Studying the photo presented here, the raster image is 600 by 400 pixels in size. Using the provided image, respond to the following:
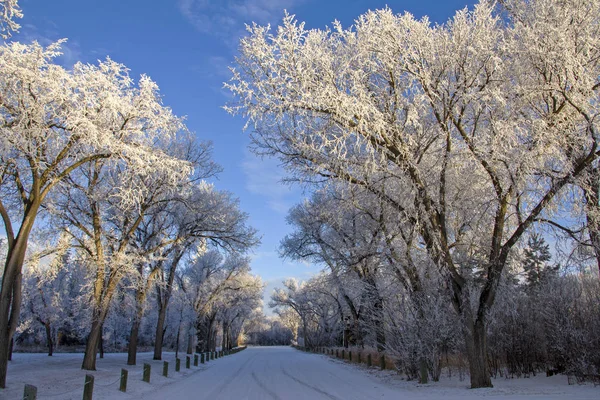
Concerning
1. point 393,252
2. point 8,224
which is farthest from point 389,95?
point 8,224

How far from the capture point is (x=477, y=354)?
1120 cm

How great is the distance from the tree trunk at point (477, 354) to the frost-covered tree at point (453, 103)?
27mm

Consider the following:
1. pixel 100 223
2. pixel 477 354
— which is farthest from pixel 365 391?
pixel 100 223

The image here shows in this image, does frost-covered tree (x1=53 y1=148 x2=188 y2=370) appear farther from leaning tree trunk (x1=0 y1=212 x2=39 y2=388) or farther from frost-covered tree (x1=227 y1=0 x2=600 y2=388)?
frost-covered tree (x1=227 y1=0 x2=600 y2=388)

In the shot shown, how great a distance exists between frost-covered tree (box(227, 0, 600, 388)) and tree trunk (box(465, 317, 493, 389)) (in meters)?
0.03

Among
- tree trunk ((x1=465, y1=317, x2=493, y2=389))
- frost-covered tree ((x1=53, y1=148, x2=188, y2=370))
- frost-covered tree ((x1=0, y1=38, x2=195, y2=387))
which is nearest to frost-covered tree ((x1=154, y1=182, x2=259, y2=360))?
frost-covered tree ((x1=53, y1=148, x2=188, y2=370))

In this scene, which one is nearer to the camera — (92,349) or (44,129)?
(44,129)

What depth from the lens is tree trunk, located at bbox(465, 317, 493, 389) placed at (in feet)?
36.2

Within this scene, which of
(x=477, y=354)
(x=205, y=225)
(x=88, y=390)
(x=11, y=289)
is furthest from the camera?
(x=205, y=225)

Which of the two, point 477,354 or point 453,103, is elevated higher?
point 453,103

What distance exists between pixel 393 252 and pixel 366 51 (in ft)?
25.2

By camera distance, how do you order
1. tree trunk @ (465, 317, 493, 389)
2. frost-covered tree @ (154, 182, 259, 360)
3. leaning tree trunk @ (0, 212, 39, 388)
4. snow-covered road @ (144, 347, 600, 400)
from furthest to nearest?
frost-covered tree @ (154, 182, 259, 360)
tree trunk @ (465, 317, 493, 389)
leaning tree trunk @ (0, 212, 39, 388)
snow-covered road @ (144, 347, 600, 400)

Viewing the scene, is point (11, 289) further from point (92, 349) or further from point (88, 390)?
point (92, 349)

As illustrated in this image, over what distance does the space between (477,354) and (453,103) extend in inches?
271
